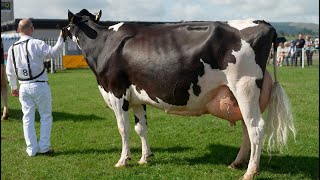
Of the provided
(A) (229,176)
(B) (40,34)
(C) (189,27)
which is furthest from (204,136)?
(B) (40,34)

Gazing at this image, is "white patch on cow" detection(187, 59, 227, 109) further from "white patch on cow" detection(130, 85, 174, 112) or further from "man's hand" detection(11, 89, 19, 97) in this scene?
"man's hand" detection(11, 89, 19, 97)

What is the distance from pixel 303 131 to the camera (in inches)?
329

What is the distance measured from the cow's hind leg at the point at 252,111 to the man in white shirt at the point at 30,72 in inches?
123

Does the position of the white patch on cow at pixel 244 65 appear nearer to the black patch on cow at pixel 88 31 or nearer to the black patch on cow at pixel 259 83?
the black patch on cow at pixel 259 83

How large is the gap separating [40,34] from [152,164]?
33571 millimetres

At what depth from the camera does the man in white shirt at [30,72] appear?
6867 millimetres

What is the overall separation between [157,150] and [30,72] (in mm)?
2553

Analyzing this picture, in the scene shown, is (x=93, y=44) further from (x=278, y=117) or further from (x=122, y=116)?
(x=278, y=117)

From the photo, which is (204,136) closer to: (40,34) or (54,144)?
(54,144)

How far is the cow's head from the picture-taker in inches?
262

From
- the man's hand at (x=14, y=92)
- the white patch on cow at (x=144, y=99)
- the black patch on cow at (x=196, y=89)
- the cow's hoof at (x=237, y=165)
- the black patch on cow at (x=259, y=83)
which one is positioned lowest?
the cow's hoof at (x=237, y=165)

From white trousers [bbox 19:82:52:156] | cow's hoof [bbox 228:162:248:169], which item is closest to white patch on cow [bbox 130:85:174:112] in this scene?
cow's hoof [bbox 228:162:248:169]

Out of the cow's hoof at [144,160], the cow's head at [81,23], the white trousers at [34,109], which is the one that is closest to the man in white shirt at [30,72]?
the white trousers at [34,109]

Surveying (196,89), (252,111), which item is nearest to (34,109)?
(196,89)
